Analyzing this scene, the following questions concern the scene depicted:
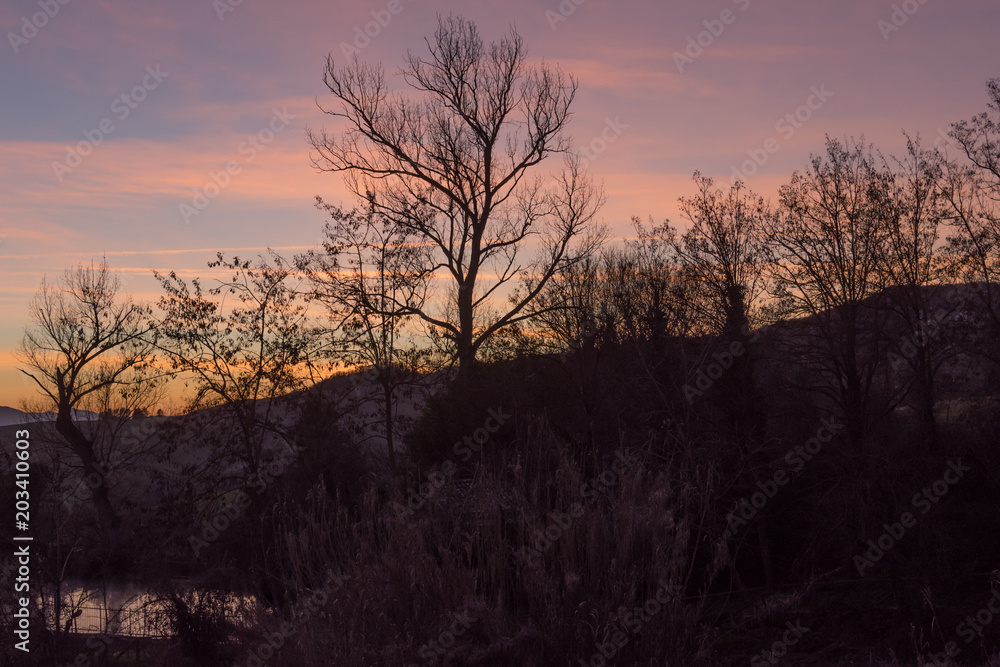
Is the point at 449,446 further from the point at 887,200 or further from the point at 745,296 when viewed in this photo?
the point at 887,200

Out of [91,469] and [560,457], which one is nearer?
[560,457]

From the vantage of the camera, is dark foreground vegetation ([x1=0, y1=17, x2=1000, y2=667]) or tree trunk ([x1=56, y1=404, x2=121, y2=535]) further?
tree trunk ([x1=56, y1=404, x2=121, y2=535])

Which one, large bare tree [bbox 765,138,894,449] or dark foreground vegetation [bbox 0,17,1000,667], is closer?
dark foreground vegetation [bbox 0,17,1000,667]

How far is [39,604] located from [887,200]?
30.0 meters

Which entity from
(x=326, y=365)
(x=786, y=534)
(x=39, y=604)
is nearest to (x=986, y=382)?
(x=786, y=534)

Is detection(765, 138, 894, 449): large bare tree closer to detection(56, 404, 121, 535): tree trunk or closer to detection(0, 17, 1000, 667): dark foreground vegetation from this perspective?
detection(0, 17, 1000, 667): dark foreground vegetation

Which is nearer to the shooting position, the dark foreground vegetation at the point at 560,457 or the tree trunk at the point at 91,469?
the dark foreground vegetation at the point at 560,457

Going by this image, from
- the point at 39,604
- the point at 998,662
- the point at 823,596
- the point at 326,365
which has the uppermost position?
the point at 326,365

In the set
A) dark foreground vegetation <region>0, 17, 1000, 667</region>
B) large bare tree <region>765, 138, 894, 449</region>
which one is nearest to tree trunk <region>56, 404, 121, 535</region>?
dark foreground vegetation <region>0, 17, 1000, 667</region>

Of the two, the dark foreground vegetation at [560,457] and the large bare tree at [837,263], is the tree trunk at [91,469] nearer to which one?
the dark foreground vegetation at [560,457]

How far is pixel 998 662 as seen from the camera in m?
7.13

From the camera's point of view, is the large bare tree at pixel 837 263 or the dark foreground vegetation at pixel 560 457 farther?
the large bare tree at pixel 837 263

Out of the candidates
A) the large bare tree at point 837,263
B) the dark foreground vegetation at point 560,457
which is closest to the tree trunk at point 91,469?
the dark foreground vegetation at point 560,457

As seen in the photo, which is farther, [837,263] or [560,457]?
[837,263]
